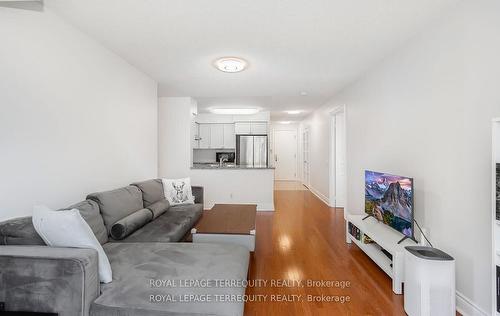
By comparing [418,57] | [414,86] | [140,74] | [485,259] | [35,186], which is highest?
[140,74]

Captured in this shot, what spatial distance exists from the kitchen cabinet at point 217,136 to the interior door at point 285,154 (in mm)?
3265

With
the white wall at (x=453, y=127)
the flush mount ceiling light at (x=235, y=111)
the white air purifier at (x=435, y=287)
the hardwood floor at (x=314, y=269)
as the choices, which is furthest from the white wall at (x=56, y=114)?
the flush mount ceiling light at (x=235, y=111)

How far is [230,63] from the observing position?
9.92ft

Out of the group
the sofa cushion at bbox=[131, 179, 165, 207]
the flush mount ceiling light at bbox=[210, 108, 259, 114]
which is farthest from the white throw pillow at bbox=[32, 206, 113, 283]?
the flush mount ceiling light at bbox=[210, 108, 259, 114]

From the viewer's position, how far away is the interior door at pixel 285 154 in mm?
9750

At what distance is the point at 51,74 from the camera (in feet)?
6.89

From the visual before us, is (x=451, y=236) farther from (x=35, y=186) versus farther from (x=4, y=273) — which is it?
(x=35, y=186)

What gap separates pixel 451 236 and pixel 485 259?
0.96 ft

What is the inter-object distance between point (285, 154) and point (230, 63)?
7.06 m

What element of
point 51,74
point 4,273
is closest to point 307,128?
point 51,74

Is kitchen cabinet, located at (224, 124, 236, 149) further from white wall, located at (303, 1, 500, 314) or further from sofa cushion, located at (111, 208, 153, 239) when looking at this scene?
white wall, located at (303, 1, 500, 314)

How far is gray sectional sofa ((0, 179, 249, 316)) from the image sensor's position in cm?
127

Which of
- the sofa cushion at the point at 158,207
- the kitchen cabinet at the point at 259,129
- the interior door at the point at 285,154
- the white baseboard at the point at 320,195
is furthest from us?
the interior door at the point at 285,154

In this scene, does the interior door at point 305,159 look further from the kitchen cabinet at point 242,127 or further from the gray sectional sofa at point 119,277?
the gray sectional sofa at point 119,277
